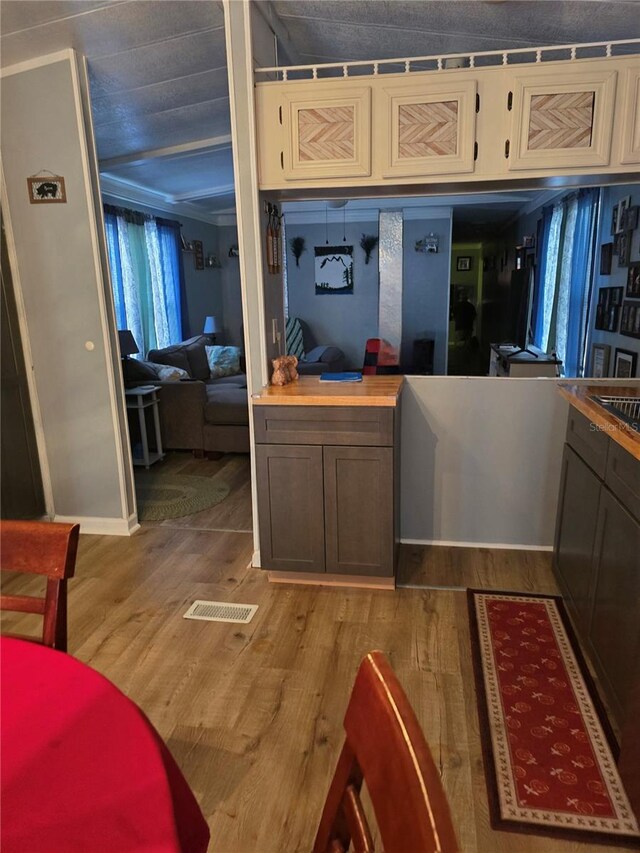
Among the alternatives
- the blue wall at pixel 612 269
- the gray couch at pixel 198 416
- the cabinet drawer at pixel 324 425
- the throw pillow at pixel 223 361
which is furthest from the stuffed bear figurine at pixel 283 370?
the throw pillow at pixel 223 361

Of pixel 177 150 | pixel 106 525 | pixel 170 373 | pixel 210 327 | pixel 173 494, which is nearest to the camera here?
pixel 106 525

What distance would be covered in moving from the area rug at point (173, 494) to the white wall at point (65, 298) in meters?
0.29

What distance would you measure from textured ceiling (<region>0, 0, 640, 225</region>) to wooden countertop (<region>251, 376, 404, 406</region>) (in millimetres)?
1622

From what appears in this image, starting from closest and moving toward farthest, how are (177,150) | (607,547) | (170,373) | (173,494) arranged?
1. (607,547)
2. (173,494)
3. (177,150)
4. (170,373)

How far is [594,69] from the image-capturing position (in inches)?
88.0

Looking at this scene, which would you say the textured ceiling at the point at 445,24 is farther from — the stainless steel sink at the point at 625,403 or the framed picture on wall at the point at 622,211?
the stainless steel sink at the point at 625,403

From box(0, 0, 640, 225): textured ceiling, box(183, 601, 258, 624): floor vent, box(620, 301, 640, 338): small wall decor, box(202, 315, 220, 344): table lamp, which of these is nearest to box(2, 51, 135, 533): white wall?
box(0, 0, 640, 225): textured ceiling

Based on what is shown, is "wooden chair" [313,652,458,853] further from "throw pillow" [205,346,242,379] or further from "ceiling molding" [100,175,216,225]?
"throw pillow" [205,346,242,379]

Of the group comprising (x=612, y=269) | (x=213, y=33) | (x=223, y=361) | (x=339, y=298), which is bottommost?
(x=223, y=361)

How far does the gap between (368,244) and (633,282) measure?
4.40ft

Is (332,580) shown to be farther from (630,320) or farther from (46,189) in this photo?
(46,189)

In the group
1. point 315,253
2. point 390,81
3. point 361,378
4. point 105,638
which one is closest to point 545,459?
point 361,378

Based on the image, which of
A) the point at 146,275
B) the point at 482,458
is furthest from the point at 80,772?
the point at 146,275

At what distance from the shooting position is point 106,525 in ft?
11.4
